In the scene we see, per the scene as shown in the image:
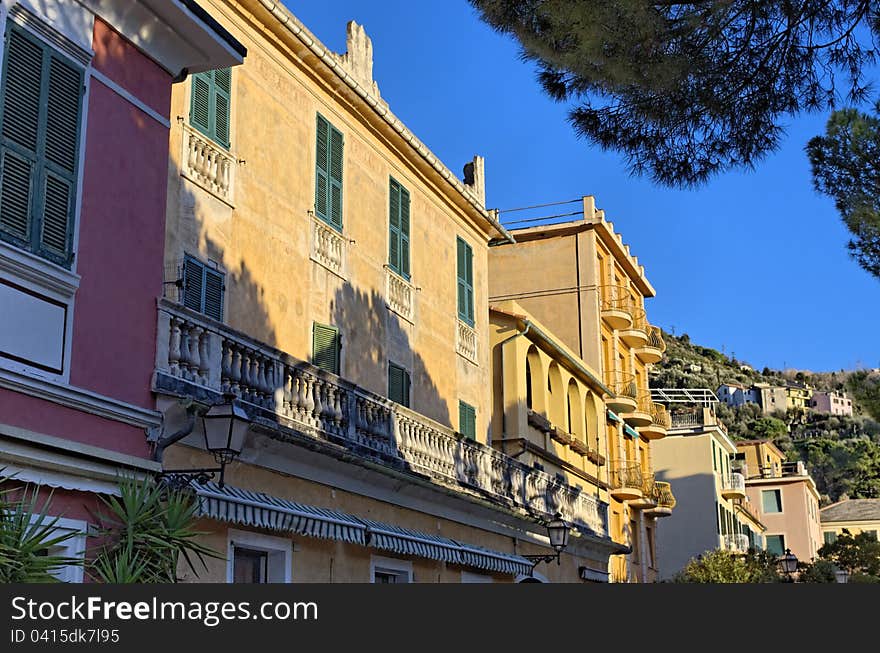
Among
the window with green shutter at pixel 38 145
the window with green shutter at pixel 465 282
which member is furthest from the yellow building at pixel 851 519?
the window with green shutter at pixel 38 145

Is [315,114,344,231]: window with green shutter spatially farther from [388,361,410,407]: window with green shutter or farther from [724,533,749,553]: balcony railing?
[724,533,749,553]: balcony railing

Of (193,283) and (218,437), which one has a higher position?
(193,283)

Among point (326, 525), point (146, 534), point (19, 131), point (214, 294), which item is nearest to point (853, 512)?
point (326, 525)

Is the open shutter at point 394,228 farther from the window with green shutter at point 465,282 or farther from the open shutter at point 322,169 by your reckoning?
the window with green shutter at point 465,282

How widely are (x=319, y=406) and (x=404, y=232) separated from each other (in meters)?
6.45

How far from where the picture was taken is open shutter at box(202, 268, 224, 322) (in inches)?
563

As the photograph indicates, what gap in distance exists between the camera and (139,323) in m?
11.2

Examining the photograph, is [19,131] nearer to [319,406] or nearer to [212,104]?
[212,104]

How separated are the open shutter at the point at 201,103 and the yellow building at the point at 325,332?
3 centimetres

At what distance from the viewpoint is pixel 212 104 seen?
14.9 meters

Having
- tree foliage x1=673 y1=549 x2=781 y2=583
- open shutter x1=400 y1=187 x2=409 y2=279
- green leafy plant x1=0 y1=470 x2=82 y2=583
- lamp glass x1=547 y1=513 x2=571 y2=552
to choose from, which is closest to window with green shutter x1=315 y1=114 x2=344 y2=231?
open shutter x1=400 y1=187 x2=409 y2=279

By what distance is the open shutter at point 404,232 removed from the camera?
20344mm

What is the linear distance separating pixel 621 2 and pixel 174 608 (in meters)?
7.90

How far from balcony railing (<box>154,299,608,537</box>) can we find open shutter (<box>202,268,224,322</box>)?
116 cm
